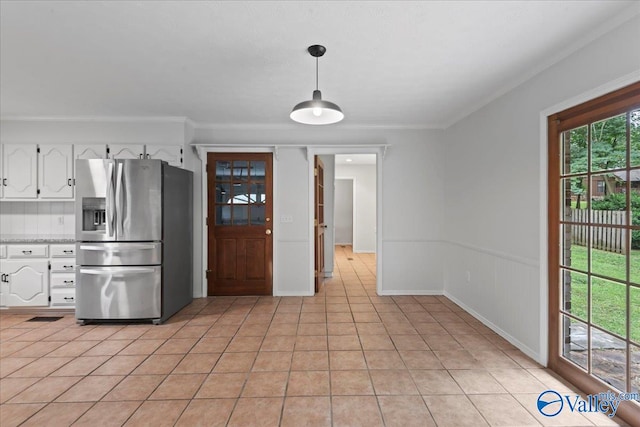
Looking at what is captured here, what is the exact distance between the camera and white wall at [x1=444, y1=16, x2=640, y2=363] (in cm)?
221

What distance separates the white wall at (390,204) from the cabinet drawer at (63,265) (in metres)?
2.47

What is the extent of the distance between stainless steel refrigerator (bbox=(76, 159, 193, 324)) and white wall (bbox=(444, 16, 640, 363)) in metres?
3.56

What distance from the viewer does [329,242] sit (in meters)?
6.13

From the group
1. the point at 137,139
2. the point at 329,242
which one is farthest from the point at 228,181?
the point at 329,242

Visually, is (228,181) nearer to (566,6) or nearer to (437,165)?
(437,165)

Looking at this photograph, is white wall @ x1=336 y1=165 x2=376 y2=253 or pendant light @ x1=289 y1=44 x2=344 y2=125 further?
white wall @ x1=336 y1=165 x2=376 y2=253

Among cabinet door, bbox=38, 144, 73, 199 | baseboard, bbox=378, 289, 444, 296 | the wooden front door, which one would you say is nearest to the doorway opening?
the wooden front door

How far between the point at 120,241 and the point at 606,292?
430 centimetres

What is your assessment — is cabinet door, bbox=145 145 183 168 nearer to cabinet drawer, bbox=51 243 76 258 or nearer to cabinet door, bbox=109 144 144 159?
cabinet door, bbox=109 144 144 159

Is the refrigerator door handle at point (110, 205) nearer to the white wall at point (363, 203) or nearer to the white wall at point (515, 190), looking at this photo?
the white wall at point (515, 190)

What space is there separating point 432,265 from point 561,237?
2.29 meters

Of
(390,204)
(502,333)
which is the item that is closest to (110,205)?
(390,204)

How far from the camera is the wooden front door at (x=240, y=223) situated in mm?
4672

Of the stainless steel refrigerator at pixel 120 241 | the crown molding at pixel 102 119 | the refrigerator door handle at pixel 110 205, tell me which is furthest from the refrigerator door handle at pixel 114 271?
the crown molding at pixel 102 119
